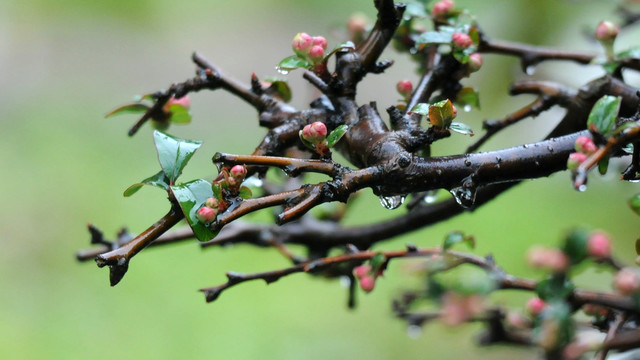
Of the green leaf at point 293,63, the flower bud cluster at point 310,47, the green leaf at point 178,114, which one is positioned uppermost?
the flower bud cluster at point 310,47

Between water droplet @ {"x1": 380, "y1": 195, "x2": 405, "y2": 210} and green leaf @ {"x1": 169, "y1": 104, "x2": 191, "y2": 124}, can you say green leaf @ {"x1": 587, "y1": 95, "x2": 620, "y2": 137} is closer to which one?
water droplet @ {"x1": 380, "y1": 195, "x2": 405, "y2": 210}

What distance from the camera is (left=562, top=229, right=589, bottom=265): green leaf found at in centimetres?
32

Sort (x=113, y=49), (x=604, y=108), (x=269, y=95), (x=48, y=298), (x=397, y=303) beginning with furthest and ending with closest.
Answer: (x=113, y=49)
(x=48, y=298)
(x=397, y=303)
(x=269, y=95)
(x=604, y=108)

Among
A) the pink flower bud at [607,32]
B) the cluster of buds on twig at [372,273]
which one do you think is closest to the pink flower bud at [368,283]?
the cluster of buds on twig at [372,273]

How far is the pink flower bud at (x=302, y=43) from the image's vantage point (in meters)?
0.36

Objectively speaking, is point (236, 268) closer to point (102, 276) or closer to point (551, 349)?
point (102, 276)

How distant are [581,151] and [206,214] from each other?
166 millimetres

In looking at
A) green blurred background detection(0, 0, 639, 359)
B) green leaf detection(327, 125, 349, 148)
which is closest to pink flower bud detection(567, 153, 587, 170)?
green leaf detection(327, 125, 349, 148)

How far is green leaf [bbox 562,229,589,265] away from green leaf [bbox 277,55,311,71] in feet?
0.54

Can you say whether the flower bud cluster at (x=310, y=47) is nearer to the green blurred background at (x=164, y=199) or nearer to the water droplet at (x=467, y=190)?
the water droplet at (x=467, y=190)

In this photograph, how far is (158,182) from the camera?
31 cm

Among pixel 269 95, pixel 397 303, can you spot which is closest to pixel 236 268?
pixel 397 303

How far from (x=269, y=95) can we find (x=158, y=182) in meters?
0.13

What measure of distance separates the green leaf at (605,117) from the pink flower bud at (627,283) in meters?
0.06
